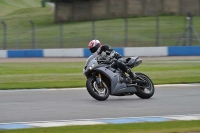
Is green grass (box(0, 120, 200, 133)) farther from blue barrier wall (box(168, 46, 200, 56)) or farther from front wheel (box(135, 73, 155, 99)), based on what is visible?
blue barrier wall (box(168, 46, 200, 56))

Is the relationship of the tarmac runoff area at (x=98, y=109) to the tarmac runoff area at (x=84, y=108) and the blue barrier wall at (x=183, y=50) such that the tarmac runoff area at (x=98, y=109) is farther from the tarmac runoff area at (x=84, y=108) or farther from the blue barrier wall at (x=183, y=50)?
the blue barrier wall at (x=183, y=50)

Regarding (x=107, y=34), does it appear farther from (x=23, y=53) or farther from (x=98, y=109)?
(x=98, y=109)

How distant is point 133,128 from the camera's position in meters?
8.65

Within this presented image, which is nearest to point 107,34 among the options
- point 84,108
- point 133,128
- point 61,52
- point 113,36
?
point 113,36

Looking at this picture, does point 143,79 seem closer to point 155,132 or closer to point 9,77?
point 155,132

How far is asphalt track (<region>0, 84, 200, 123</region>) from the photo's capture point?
33.7ft

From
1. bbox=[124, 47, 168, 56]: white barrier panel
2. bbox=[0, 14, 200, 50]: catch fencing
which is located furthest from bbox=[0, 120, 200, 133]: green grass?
bbox=[0, 14, 200, 50]: catch fencing

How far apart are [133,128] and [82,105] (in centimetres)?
326

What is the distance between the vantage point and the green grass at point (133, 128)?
8336mm

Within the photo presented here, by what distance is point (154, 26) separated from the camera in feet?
117

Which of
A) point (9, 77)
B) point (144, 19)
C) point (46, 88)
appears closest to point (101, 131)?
point (46, 88)

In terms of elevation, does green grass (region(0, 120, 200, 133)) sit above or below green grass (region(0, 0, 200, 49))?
below

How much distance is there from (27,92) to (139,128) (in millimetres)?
6449

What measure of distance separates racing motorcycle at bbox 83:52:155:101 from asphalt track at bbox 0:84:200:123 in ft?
0.77
